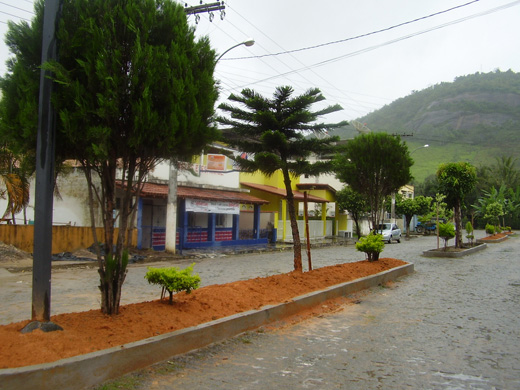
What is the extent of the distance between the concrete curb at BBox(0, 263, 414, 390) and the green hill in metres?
88.8

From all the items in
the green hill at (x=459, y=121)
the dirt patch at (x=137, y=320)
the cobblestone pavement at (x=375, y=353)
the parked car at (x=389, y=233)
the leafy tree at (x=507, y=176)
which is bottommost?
the cobblestone pavement at (x=375, y=353)

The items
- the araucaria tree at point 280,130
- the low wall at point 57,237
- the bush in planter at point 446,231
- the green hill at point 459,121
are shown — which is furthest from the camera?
the green hill at point 459,121

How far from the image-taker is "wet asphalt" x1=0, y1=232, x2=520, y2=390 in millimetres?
4574

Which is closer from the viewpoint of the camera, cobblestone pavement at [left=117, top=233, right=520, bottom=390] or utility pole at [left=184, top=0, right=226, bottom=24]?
cobblestone pavement at [left=117, top=233, right=520, bottom=390]

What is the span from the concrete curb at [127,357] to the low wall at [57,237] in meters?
10.8

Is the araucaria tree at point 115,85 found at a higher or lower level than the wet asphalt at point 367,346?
higher

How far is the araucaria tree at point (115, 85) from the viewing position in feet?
15.0

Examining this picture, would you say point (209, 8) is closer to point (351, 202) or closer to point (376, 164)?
point (376, 164)

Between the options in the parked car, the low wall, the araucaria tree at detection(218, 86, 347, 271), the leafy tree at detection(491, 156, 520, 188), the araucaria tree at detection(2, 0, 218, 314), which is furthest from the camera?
the leafy tree at detection(491, 156, 520, 188)

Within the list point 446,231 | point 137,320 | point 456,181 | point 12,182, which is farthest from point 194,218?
point 137,320

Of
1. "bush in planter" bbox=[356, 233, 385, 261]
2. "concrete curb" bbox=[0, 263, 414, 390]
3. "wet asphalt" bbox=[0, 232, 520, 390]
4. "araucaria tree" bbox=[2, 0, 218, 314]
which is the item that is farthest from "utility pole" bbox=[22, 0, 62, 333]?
"bush in planter" bbox=[356, 233, 385, 261]

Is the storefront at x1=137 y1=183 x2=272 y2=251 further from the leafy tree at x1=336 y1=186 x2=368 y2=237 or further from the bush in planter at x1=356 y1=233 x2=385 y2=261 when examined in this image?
the leafy tree at x1=336 y1=186 x2=368 y2=237

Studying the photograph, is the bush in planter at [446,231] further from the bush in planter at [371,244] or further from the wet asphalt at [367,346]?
the wet asphalt at [367,346]

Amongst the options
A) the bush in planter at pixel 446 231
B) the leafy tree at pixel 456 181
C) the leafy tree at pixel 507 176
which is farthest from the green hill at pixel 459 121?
the bush in planter at pixel 446 231
